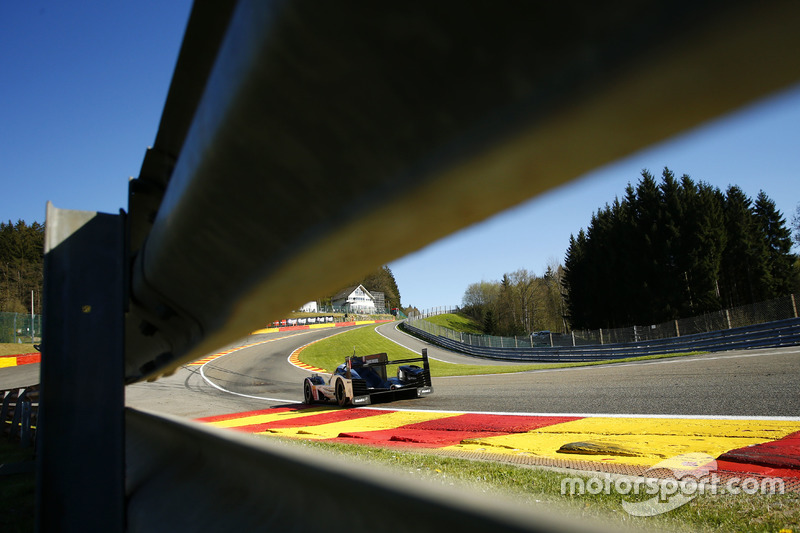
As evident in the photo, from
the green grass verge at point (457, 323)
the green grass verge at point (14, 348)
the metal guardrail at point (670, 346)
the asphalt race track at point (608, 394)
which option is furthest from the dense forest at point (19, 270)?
the metal guardrail at point (670, 346)

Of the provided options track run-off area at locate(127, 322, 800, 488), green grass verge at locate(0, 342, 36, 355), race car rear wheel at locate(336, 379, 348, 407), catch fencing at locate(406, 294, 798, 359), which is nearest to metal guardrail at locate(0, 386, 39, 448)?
track run-off area at locate(127, 322, 800, 488)

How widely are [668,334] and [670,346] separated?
1.23 m

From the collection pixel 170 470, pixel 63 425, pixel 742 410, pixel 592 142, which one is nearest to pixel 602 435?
pixel 742 410

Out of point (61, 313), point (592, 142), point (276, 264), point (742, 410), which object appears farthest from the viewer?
point (742, 410)

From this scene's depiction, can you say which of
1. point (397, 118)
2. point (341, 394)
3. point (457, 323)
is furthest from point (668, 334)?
point (457, 323)

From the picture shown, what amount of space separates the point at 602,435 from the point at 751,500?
2.73 meters

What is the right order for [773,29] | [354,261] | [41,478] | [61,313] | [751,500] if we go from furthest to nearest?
[751,500] → [61,313] → [41,478] → [354,261] → [773,29]

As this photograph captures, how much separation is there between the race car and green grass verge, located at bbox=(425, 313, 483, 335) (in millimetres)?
51858

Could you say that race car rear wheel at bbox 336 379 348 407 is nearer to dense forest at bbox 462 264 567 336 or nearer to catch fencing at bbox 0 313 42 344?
catch fencing at bbox 0 313 42 344

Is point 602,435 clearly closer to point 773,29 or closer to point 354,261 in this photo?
point 354,261

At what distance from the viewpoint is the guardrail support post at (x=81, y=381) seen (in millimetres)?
1841

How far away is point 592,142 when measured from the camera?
49 cm

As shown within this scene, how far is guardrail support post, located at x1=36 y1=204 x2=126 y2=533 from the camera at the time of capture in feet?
6.04

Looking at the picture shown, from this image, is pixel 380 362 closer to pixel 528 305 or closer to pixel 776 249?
pixel 776 249
